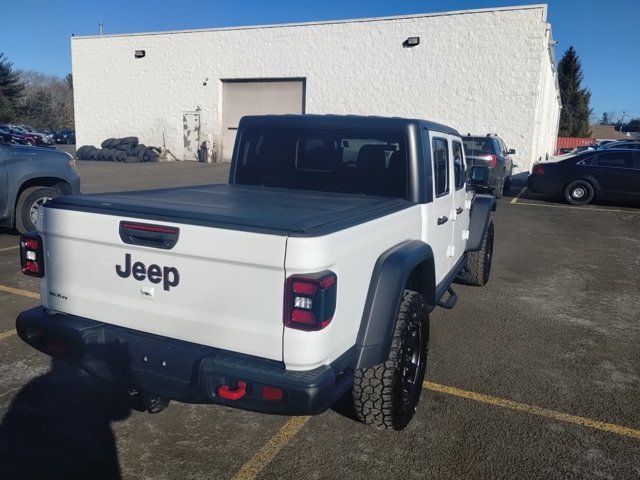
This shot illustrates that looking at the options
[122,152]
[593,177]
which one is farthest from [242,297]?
[122,152]

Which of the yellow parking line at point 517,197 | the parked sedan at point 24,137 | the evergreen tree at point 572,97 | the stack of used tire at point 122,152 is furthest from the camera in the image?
the evergreen tree at point 572,97

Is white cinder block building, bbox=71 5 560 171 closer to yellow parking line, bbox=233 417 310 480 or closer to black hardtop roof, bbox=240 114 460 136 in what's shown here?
black hardtop roof, bbox=240 114 460 136

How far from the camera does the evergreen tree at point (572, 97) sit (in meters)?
67.2

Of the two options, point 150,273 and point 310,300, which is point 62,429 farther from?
point 310,300

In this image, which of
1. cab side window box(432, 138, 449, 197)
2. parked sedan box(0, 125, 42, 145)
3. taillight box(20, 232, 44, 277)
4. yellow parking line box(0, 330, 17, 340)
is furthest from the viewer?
parked sedan box(0, 125, 42, 145)

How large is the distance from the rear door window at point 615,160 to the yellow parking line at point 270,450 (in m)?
13.9

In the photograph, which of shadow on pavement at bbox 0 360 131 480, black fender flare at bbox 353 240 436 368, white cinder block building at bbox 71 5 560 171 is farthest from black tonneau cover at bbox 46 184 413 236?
white cinder block building at bbox 71 5 560 171

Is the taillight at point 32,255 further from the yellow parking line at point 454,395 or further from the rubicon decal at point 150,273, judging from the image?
the yellow parking line at point 454,395

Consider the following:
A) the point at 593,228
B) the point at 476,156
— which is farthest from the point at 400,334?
the point at 476,156

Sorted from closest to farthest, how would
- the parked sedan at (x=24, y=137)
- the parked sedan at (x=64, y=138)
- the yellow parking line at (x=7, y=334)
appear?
the yellow parking line at (x=7, y=334) < the parked sedan at (x=24, y=137) < the parked sedan at (x=64, y=138)

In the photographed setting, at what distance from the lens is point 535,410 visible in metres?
3.59

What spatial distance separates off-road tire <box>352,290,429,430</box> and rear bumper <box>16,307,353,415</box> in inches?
10.8

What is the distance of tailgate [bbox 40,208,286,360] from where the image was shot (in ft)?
8.07

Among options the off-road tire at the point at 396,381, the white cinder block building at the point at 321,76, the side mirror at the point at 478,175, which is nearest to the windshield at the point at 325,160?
the off-road tire at the point at 396,381
